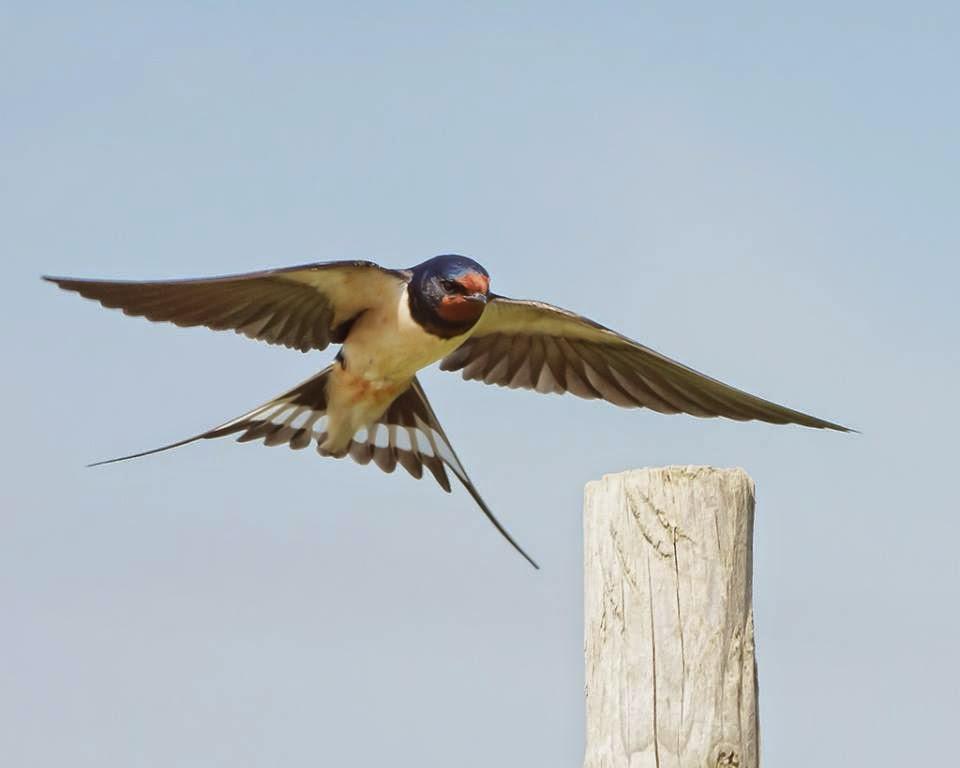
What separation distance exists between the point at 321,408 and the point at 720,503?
2764 millimetres

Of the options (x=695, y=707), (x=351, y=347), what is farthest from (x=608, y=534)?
(x=351, y=347)

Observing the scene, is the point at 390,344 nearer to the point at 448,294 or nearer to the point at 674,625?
the point at 448,294

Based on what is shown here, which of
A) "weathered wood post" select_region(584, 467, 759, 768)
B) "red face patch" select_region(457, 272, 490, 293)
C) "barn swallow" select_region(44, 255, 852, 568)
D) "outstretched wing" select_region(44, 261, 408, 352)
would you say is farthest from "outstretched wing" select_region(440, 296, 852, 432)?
"weathered wood post" select_region(584, 467, 759, 768)

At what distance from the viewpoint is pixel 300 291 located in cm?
554

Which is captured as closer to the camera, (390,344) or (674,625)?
(674,625)

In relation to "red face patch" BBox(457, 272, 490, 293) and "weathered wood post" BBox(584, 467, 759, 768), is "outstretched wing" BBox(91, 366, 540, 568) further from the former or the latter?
"weathered wood post" BBox(584, 467, 759, 768)

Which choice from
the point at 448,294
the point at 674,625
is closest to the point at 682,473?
the point at 674,625

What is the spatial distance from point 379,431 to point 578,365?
871 millimetres

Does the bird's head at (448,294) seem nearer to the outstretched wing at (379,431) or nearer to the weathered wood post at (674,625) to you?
the outstretched wing at (379,431)

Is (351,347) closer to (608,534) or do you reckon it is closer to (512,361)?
(512,361)

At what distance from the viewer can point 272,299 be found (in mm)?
5508

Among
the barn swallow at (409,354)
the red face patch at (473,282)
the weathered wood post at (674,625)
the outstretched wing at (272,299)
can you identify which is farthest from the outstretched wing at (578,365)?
the weathered wood post at (674,625)

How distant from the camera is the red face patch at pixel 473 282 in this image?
5.52m

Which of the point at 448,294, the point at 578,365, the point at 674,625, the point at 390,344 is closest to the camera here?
the point at 674,625
